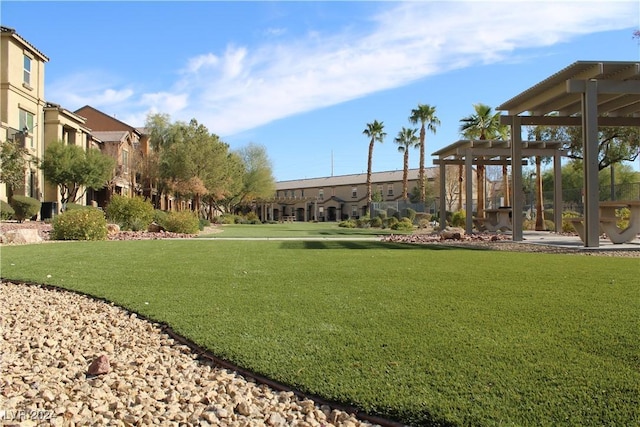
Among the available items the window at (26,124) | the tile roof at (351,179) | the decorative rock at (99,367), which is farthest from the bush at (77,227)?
the tile roof at (351,179)

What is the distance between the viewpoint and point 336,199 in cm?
7544

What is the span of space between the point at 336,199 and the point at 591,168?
208 ft

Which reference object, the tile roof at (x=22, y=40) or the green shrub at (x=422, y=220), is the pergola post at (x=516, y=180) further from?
the tile roof at (x=22, y=40)

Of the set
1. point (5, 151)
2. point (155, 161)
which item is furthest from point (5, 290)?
point (155, 161)

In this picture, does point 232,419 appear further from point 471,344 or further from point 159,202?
point 159,202

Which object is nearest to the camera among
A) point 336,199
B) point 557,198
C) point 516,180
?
point 516,180

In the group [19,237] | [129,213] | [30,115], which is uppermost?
[30,115]

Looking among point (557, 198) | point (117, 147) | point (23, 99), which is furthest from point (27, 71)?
point (557, 198)

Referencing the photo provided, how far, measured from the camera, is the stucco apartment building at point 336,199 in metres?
70.1

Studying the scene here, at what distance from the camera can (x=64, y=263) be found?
30.1 feet

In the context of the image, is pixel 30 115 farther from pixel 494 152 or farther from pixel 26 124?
pixel 494 152

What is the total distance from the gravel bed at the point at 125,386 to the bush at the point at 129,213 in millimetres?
16457

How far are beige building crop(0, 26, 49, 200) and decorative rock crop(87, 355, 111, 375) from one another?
24.4 meters

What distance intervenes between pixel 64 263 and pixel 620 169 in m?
55.7
